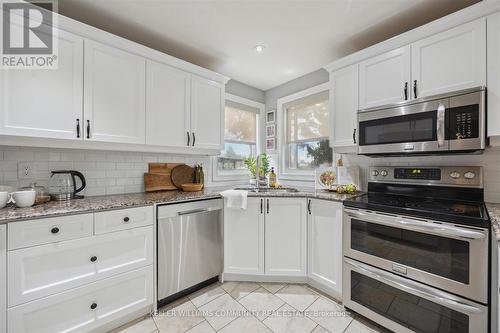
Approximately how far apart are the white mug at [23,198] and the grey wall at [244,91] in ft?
8.00

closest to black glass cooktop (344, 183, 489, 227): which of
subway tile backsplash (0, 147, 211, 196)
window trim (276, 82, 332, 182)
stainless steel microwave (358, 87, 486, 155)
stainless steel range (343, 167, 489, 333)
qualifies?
stainless steel range (343, 167, 489, 333)

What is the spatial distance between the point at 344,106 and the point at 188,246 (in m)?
2.09

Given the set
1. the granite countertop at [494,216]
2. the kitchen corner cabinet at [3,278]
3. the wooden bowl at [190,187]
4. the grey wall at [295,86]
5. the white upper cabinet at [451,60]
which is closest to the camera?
the granite countertop at [494,216]

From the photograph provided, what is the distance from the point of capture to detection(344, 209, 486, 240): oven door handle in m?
1.28

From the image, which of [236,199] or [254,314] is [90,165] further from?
[254,314]

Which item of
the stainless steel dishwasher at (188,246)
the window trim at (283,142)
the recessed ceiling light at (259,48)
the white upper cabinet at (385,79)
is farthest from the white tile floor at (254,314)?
the recessed ceiling light at (259,48)

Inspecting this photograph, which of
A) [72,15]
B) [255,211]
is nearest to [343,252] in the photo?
[255,211]

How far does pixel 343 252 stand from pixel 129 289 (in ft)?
5.83

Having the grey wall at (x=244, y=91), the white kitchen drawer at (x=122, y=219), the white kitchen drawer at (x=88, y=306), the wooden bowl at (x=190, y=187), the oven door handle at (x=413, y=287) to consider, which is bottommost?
the white kitchen drawer at (x=88, y=306)

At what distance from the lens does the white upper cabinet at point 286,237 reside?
7.34 feet

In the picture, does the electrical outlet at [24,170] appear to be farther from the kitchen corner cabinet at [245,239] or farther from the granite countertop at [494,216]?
the granite countertop at [494,216]

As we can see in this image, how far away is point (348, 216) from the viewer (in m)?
1.86

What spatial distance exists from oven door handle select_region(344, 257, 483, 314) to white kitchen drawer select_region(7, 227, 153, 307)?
174 cm

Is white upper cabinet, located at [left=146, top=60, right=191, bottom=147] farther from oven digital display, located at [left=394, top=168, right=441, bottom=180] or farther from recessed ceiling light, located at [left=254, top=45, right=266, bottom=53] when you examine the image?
oven digital display, located at [left=394, top=168, right=441, bottom=180]
